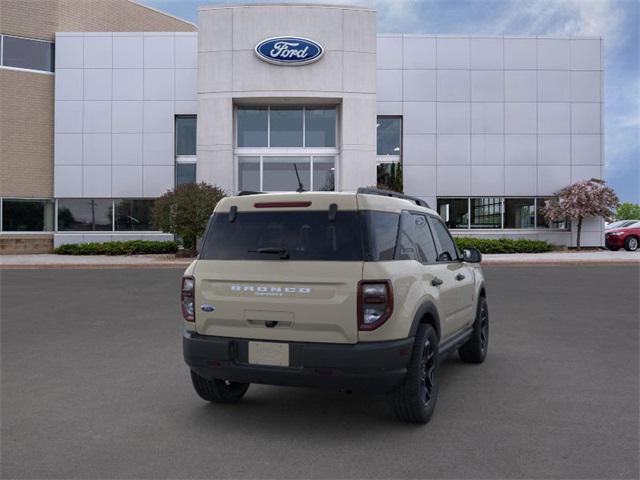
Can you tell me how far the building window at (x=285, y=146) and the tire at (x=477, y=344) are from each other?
19516mm

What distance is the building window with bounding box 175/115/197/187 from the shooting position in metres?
27.7

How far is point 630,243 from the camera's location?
2762 cm

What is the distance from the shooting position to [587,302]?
37.7 ft

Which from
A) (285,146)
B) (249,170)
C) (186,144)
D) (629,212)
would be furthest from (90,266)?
(629,212)

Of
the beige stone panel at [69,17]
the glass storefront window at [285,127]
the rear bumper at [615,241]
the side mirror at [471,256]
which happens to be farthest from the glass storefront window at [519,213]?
the side mirror at [471,256]

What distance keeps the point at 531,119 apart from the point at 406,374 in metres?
26.2

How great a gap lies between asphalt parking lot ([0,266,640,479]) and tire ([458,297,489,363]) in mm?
152

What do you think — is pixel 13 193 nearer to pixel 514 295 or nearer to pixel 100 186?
pixel 100 186

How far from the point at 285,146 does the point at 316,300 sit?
73.2 feet

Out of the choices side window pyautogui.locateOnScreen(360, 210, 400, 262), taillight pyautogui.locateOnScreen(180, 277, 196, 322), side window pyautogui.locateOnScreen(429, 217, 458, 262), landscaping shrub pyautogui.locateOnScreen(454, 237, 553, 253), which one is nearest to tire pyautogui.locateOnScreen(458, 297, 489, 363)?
side window pyautogui.locateOnScreen(429, 217, 458, 262)

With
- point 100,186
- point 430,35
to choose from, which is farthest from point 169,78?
point 430,35

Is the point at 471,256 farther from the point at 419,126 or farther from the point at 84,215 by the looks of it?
the point at 84,215

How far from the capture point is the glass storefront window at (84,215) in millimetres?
27422

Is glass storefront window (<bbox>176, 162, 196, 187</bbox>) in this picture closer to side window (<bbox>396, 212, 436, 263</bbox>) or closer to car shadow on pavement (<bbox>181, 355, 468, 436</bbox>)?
car shadow on pavement (<bbox>181, 355, 468, 436</bbox>)
